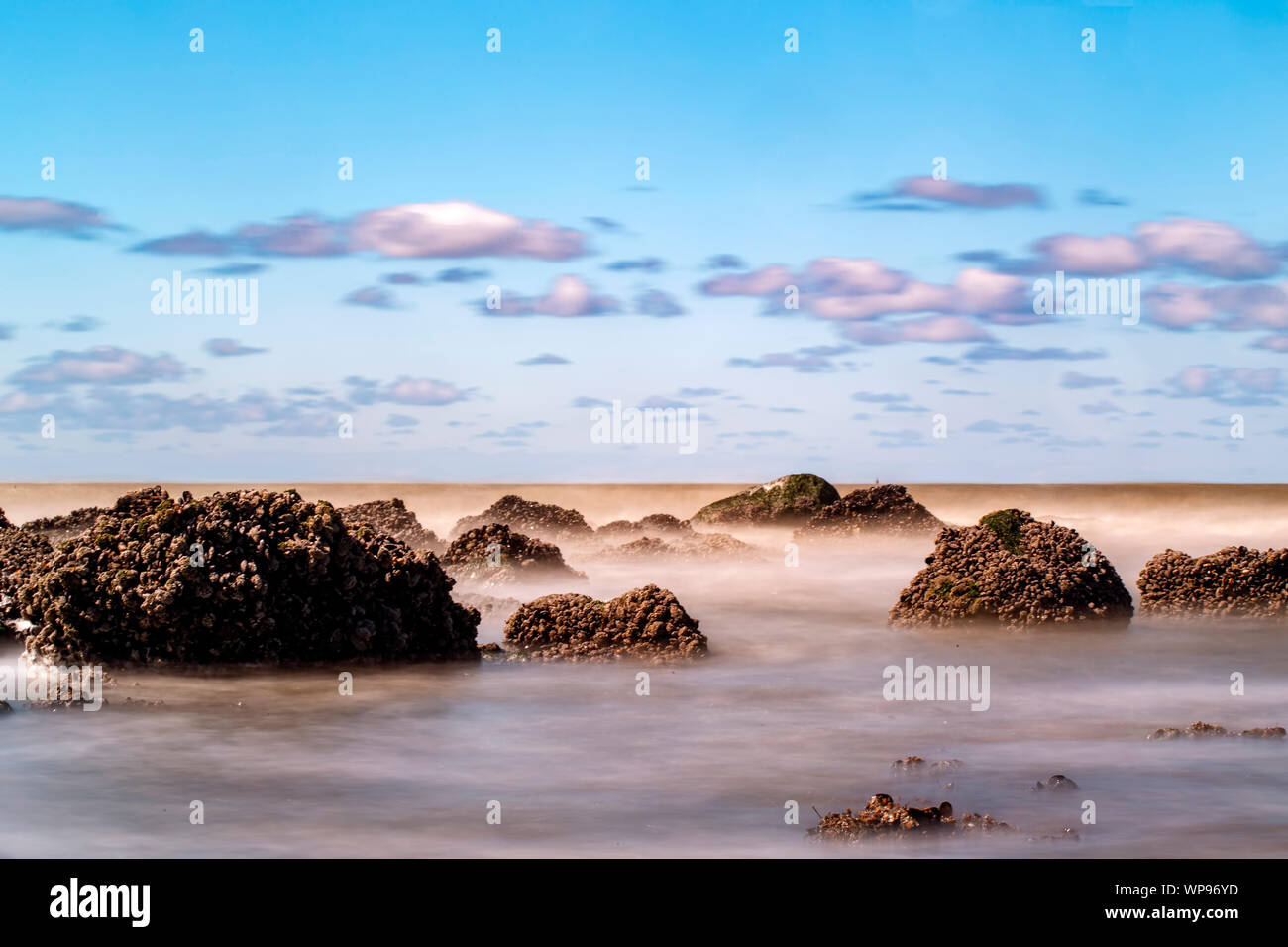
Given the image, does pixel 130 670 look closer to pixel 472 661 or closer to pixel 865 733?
pixel 472 661

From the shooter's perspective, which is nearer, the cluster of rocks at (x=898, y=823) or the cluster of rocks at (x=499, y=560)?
the cluster of rocks at (x=898, y=823)

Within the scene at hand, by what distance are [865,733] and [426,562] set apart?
475cm

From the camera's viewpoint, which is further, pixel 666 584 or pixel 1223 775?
pixel 666 584

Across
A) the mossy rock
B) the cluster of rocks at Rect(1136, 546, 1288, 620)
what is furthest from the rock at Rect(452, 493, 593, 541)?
the cluster of rocks at Rect(1136, 546, 1288, 620)

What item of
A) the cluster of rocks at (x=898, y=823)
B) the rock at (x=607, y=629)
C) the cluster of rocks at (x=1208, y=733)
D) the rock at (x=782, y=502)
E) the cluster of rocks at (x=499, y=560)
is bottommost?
the cluster of rocks at (x=898, y=823)

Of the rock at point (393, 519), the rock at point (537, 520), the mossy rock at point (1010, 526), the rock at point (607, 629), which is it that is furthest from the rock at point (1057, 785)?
the rock at point (537, 520)

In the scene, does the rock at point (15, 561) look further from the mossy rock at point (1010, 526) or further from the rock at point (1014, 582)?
the mossy rock at point (1010, 526)

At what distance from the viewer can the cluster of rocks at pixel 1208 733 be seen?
934cm

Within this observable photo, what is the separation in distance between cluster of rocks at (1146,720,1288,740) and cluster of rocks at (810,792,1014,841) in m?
2.88

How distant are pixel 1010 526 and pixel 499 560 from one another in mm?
6770

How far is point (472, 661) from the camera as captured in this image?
1238cm

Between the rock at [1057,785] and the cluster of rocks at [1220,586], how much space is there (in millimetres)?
8689

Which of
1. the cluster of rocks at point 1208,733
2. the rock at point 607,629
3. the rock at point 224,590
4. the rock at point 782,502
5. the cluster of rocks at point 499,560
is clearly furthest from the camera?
the rock at point 782,502
